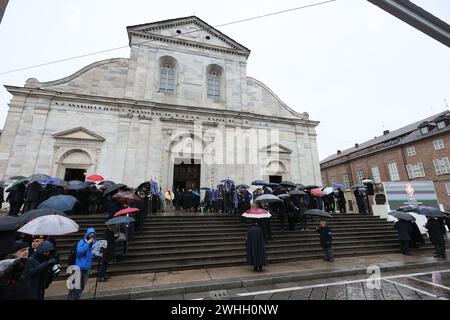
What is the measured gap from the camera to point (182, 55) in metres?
20.1

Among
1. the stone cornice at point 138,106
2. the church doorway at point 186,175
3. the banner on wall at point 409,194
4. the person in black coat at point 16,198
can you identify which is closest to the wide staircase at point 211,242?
the banner on wall at point 409,194

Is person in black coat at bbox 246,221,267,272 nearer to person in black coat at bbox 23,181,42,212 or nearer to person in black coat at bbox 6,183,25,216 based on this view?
person in black coat at bbox 23,181,42,212

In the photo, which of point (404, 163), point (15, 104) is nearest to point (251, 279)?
point (15, 104)

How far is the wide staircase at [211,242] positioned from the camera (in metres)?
7.19

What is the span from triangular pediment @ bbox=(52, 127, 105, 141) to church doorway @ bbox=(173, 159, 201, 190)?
6.10m

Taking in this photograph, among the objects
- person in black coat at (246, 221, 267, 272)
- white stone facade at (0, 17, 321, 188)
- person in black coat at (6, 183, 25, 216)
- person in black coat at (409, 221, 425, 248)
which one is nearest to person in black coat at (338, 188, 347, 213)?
person in black coat at (409, 221, 425, 248)

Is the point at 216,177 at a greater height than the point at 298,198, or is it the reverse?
the point at 216,177

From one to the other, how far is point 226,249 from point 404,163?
30.4m

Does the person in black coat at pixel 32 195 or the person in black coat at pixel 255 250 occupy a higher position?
the person in black coat at pixel 32 195

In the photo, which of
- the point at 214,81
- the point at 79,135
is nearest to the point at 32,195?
the point at 79,135

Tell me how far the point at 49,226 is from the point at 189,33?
72.9ft

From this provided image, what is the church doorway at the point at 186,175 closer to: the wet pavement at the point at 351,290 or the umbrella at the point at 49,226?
the wet pavement at the point at 351,290

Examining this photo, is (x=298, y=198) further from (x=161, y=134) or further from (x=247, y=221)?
(x=161, y=134)

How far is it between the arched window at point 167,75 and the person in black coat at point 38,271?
1746 cm
